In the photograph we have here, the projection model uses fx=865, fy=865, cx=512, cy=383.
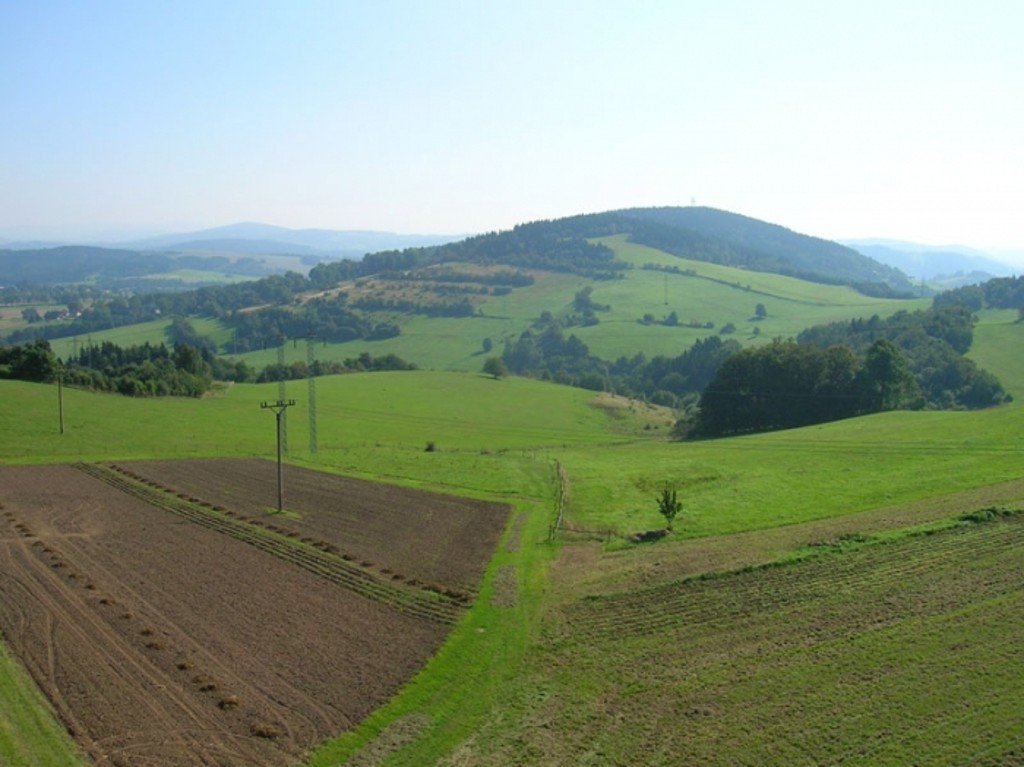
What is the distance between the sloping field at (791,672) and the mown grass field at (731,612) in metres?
0.08

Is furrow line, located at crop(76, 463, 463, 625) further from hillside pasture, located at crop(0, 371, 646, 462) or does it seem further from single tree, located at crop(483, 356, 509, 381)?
single tree, located at crop(483, 356, 509, 381)

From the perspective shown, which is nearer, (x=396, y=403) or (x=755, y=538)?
(x=755, y=538)

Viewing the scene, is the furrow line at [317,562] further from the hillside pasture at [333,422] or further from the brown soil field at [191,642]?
the hillside pasture at [333,422]

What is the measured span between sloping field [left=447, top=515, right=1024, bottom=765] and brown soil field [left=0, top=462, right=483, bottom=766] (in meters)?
5.15

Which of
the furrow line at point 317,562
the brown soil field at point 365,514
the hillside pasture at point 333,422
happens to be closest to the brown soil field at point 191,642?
the furrow line at point 317,562

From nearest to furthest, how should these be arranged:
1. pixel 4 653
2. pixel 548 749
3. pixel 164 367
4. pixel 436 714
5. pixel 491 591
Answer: pixel 548 749, pixel 436 714, pixel 4 653, pixel 491 591, pixel 164 367

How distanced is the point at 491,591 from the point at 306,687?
444 inches

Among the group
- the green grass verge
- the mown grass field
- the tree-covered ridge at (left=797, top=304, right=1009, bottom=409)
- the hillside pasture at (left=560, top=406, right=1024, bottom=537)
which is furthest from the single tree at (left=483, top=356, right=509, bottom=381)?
the green grass verge

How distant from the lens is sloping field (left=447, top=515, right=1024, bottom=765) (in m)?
22.6

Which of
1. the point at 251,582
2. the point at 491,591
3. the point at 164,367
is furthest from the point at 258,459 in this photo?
the point at 164,367

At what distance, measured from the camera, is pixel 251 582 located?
37.0 m

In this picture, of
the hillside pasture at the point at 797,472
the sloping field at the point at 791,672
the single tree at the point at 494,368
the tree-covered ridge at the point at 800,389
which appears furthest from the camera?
the single tree at the point at 494,368

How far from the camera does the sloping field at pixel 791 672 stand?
74.2ft

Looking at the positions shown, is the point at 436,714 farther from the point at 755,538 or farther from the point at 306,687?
the point at 755,538
